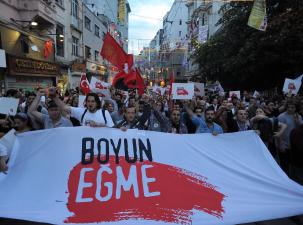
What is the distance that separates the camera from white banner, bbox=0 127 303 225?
436 centimetres

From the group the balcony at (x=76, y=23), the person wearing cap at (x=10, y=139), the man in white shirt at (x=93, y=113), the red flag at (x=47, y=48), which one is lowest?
the person wearing cap at (x=10, y=139)

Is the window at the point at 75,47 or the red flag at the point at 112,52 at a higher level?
the window at the point at 75,47

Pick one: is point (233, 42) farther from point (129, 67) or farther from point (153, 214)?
point (153, 214)

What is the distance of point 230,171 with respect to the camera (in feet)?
17.1

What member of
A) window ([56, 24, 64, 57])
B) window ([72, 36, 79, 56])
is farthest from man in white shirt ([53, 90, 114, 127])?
window ([72, 36, 79, 56])

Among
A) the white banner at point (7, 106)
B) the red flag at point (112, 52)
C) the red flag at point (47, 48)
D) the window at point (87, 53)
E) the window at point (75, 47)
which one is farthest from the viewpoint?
the window at point (87, 53)

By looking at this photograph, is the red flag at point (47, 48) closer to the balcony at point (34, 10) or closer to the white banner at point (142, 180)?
the balcony at point (34, 10)

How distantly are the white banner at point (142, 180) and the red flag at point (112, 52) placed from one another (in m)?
6.00

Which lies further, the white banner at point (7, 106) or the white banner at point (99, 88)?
the white banner at point (99, 88)

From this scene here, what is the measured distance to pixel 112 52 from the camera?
1118 cm

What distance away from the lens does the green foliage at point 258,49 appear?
1989 centimetres

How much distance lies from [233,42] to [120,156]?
20976 mm

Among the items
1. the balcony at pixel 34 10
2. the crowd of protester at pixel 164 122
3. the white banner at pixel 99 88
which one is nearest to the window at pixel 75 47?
the balcony at pixel 34 10

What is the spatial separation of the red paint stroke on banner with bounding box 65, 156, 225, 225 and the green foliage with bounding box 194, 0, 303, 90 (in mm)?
16075
